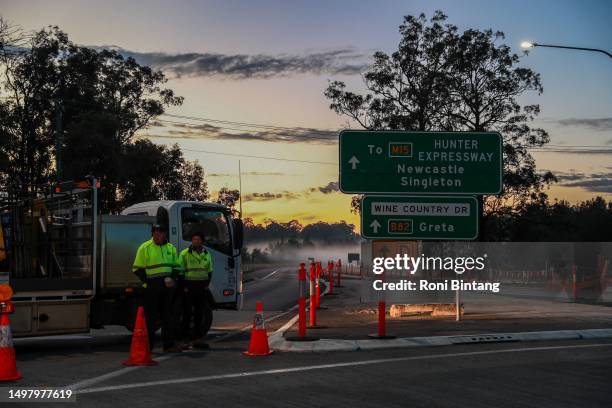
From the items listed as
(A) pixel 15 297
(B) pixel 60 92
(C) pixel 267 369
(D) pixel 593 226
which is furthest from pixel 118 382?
(D) pixel 593 226

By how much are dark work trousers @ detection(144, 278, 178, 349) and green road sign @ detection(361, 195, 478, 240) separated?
20.8ft

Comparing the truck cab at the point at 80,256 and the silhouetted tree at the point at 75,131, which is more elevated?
the silhouetted tree at the point at 75,131

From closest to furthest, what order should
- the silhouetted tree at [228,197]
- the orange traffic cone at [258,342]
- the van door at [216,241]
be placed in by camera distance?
the orange traffic cone at [258,342]
the van door at [216,241]
the silhouetted tree at [228,197]

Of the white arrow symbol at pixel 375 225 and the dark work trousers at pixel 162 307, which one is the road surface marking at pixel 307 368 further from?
the white arrow symbol at pixel 375 225

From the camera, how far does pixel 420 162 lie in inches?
747

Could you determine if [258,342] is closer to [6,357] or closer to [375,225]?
[6,357]

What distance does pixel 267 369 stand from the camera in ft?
36.4

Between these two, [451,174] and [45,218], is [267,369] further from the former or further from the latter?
[451,174]

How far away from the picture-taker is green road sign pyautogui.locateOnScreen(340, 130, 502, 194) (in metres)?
18.7

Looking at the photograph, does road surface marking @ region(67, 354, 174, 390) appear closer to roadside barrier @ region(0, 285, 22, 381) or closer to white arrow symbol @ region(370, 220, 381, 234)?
roadside barrier @ region(0, 285, 22, 381)

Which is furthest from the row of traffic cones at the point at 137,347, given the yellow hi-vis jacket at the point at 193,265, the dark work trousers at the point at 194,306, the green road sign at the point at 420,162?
the green road sign at the point at 420,162

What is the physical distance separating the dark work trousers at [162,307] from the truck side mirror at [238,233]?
9.80 feet

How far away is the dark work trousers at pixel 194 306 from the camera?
13.8 metres

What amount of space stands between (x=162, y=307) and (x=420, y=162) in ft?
26.4
